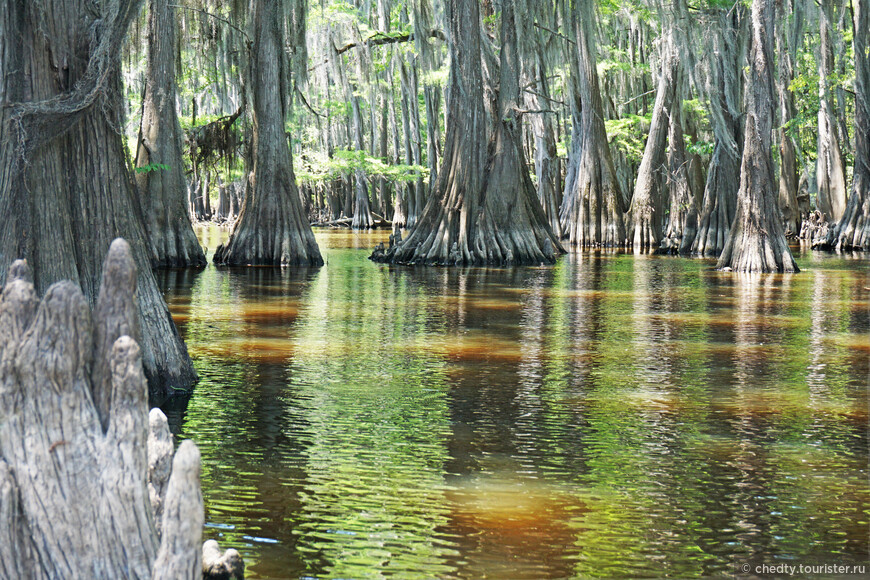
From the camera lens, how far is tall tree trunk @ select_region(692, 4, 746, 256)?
81.0ft

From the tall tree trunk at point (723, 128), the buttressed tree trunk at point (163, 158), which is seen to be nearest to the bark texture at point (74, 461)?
the buttressed tree trunk at point (163, 158)

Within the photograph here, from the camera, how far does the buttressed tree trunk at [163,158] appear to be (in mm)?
19797

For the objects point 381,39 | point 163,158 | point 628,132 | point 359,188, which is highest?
point 381,39

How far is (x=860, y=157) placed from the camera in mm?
27969

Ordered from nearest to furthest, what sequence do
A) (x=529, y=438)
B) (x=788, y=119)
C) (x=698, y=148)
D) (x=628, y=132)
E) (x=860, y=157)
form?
(x=529, y=438) < (x=860, y=157) < (x=698, y=148) < (x=788, y=119) < (x=628, y=132)

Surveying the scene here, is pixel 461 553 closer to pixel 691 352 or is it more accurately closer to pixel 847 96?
pixel 691 352

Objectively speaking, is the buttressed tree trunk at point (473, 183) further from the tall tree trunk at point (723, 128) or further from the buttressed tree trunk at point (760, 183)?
the tall tree trunk at point (723, 128)

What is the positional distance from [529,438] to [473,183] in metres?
15.9

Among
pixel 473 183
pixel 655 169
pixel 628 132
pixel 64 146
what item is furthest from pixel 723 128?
pixel 64 146

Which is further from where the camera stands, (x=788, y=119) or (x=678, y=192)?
(x=788, y=119)

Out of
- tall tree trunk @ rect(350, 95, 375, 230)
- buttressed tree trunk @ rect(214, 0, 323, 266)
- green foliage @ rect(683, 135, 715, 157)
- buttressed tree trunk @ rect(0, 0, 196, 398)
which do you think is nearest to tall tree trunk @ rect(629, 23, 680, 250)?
green foliage @ rect(683, 135, 715, 157)

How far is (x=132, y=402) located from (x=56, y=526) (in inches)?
16.4

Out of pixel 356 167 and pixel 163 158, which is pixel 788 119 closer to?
pixel 356 167

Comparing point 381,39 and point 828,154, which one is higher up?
point 381,39
